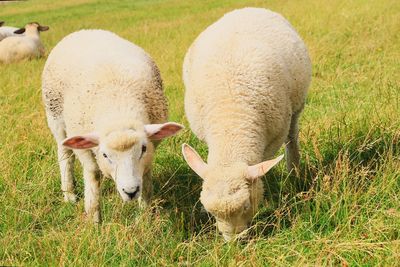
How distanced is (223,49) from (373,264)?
2038 mm

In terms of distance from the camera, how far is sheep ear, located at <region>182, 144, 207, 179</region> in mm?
3299

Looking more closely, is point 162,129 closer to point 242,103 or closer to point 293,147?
point 242,103

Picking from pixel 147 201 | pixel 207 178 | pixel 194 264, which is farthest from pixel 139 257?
pixel 147 201

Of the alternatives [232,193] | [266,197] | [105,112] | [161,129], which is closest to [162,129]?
[161,129]

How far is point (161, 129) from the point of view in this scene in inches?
138

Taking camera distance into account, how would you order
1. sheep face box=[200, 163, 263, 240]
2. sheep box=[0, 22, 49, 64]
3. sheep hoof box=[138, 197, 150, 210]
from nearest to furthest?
sheep face box=[200, 163, 263, 240]
sheep hoof box=[138, 197, 150, 210]
sheep box=[0, 22, 49, 64]

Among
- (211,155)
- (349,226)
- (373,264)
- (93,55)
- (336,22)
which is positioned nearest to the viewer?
(373,264)

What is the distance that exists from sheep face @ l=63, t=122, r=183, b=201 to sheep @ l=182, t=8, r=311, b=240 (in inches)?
12.3

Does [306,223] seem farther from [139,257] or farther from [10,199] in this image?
[10,199]

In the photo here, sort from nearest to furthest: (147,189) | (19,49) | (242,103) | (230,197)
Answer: (230,197) < (242,103) < (147,189) < (19,49)

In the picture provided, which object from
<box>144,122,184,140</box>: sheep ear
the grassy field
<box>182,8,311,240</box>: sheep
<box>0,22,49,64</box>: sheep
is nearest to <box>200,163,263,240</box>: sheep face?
<box>182,8,311,240</box>: sheep

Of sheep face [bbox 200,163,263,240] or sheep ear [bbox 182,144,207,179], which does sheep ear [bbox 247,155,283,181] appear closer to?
sheep face [bbox 200,163,263,240]

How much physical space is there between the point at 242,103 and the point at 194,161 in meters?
0.62

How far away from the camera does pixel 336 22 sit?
9609 millimetres
